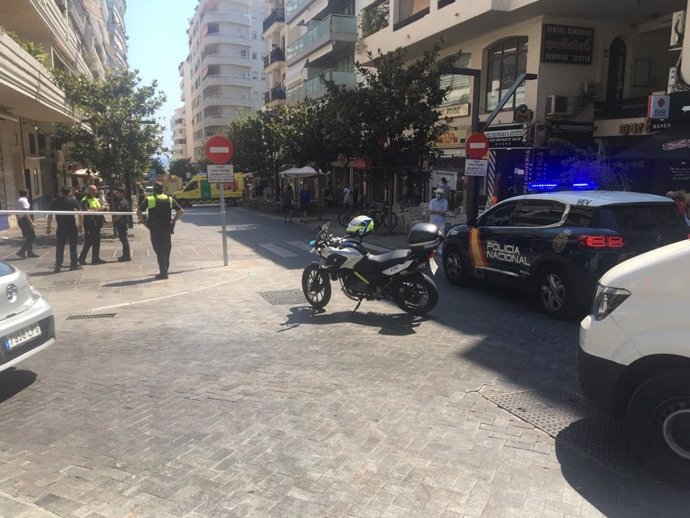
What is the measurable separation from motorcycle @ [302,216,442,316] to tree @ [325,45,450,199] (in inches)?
402

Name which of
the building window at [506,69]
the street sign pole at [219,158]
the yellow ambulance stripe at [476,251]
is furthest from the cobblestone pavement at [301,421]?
the building window at [506,69]

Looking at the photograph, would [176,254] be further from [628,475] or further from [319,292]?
[628,475]

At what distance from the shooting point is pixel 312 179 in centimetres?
4306

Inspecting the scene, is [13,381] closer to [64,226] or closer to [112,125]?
[64,226]

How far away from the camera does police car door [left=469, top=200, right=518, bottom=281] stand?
8.71 meters

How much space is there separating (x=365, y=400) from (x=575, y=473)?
5.74 ft

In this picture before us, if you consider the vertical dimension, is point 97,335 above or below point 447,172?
below

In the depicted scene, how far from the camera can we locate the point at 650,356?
3.43m

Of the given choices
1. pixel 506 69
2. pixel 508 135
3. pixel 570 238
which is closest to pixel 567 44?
pixel 506 69

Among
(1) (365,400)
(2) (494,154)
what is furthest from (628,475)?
(2) (494,154)

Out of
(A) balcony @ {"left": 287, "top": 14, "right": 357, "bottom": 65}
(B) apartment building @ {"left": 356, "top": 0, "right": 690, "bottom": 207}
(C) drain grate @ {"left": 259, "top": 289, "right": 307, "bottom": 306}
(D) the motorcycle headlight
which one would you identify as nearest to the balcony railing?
(A) balcony @ {"left": 287, "top": 14, "right": 357, "bottom": 65}

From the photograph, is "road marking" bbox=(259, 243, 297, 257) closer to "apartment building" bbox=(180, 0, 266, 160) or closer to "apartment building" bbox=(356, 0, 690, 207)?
"apartment building" bbox=(356, 0, 690, 207)

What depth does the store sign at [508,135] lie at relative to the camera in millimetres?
17766

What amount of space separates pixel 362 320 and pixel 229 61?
79945mm
